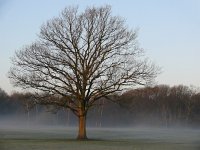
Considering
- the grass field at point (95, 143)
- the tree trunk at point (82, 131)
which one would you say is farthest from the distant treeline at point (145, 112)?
the tree trunk at point (82, 131)

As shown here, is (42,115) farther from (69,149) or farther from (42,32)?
(69,149)

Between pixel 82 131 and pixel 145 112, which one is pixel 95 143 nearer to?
pixel 82 131

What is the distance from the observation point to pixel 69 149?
29.9 metres

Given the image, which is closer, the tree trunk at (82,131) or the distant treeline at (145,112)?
the tree trunk at (82,131)

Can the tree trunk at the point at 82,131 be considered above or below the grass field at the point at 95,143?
above

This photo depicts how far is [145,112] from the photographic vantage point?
15238cm

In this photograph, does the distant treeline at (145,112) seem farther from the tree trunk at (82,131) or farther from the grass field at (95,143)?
the tree trunk at (82,131)

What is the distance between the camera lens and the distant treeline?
471 feet

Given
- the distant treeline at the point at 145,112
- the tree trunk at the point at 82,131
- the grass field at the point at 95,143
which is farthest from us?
the distant treeline at the point at 145,112

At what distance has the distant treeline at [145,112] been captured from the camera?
14362 cm

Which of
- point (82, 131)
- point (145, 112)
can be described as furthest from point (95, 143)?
point (145, 112)

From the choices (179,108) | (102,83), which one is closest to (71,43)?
(102,83)

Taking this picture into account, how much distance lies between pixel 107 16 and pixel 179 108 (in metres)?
99.5

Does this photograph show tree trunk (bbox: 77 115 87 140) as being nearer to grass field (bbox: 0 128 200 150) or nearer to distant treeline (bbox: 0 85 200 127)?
grass field (bbox: 0 128 200 150)
